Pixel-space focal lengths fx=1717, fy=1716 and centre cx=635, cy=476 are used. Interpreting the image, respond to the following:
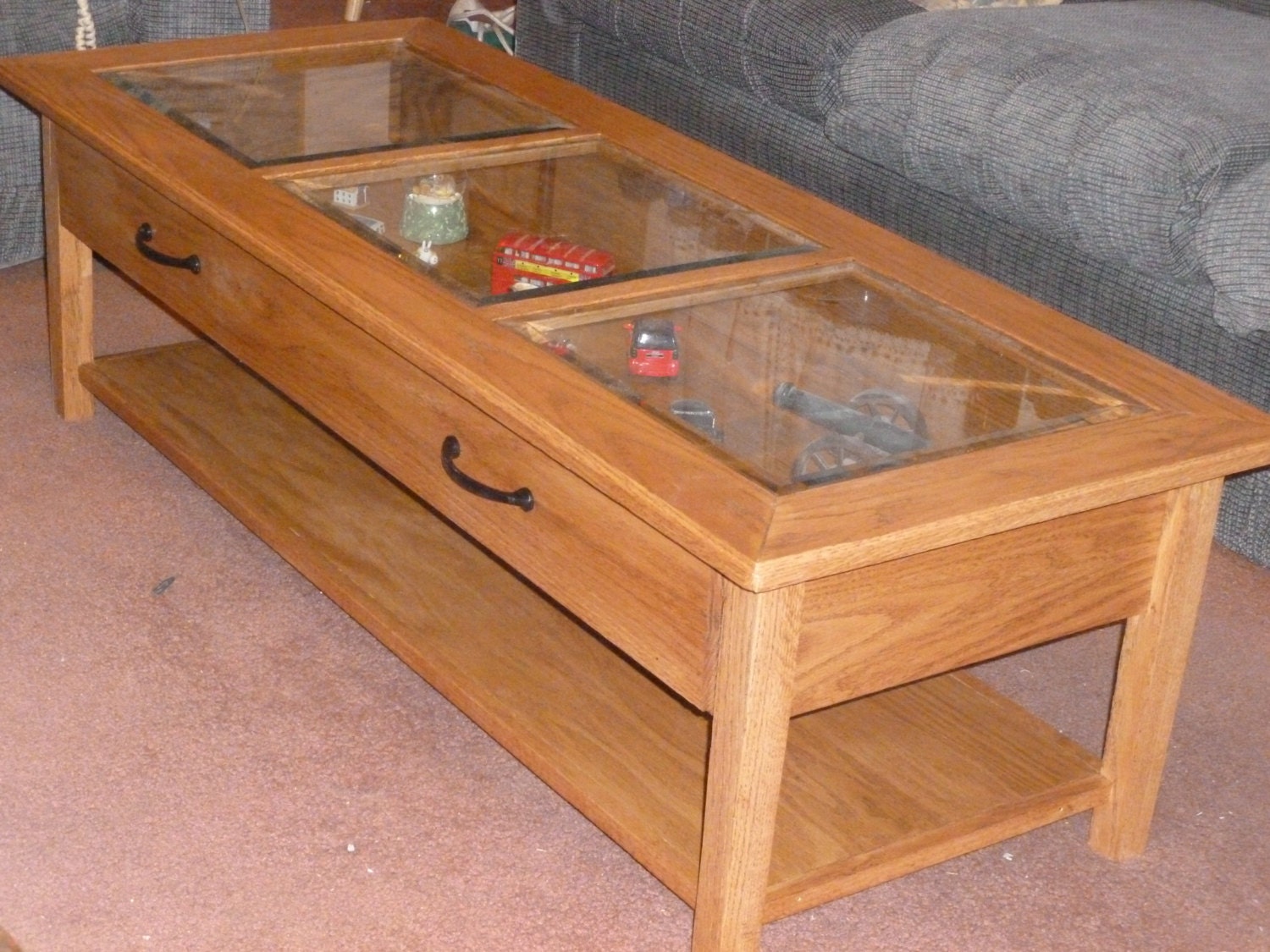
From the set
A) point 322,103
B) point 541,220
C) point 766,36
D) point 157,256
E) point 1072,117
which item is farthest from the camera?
point 766,36

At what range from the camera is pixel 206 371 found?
76.7 inches

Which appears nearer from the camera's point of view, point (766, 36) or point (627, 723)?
point (627, 723)

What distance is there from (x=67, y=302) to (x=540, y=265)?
2.43 feet

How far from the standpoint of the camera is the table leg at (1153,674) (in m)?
1.24

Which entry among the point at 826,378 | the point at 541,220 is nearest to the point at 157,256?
the point at 541,220

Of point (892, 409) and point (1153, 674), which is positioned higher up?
point (892, 409)

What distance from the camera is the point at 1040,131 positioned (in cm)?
193

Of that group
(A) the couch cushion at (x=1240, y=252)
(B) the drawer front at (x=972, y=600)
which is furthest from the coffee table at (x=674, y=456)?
(A) the couch cushion at (x=1240, y=252)

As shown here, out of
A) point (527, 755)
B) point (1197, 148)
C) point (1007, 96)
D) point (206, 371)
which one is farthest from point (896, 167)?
point (527, 755)

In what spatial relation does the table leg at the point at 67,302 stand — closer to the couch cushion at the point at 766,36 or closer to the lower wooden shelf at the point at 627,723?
the lower wooden shelf at the point at 627,723

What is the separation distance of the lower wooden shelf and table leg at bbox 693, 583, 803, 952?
3 cm

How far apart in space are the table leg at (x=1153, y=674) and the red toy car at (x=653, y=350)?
0.37 meters

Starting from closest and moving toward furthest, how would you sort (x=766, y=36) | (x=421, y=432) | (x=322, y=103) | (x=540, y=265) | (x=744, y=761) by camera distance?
1. (x=744, y=761)
2. (x=421, y=432)
3. (x=540, y=265)
4. (x=322, y=103)
5. (x=766, y=36)

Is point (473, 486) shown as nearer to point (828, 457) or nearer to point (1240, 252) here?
point (828, 457)
